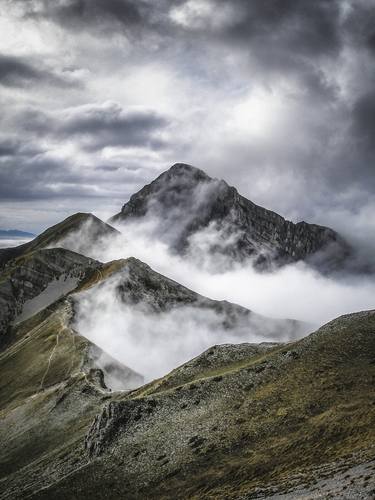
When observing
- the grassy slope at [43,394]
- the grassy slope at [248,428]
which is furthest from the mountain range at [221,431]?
the grassy slope at [43,394]

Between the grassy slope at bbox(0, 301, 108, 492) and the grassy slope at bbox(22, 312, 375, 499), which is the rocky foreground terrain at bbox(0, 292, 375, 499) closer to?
the grassy slope at bbox(22, 312, 375, 499)

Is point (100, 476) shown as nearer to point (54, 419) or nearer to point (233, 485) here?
point (233, 485)

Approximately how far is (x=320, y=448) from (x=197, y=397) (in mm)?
25485

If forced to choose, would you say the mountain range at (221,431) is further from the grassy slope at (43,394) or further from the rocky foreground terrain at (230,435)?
the grassy slope at (43,394)

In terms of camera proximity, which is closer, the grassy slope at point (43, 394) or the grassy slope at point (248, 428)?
the grassy slope at point (248, 428)

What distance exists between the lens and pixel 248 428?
185ft

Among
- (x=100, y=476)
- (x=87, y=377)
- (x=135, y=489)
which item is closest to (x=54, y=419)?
(x=87, y=377)

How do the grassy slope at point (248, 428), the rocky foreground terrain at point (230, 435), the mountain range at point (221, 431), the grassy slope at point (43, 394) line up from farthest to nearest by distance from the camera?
the grassy slope at point (43, 394)
the grassy slope at point (248, 428)
the mountain range at point (221, 431)
the rocky foreground terrain at point (230, 435)

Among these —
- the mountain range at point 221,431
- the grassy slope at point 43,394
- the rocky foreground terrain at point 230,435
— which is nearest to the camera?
the rocky foreground terrain at point 230,435

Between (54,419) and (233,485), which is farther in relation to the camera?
(54,419)

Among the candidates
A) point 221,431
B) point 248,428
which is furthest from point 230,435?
point 248,428

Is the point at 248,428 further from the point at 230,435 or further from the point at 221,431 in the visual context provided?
the point at 221,431

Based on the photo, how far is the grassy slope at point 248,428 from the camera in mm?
46438

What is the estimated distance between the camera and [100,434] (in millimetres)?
65875
